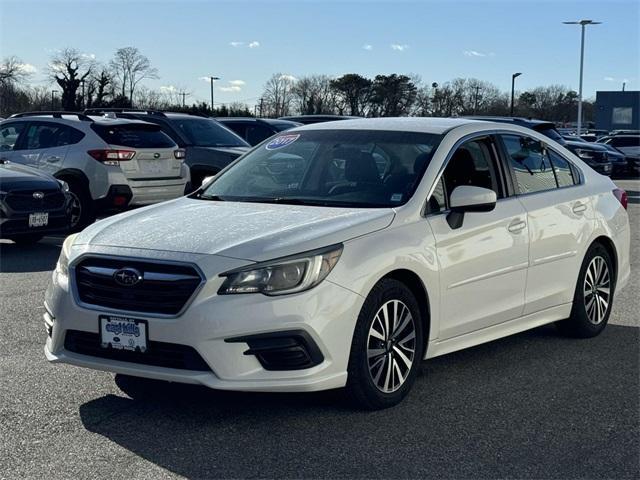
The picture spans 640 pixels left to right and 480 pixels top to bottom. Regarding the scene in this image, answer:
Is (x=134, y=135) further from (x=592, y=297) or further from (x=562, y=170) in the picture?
(x=592, y=297)

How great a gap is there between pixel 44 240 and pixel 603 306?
8.00 metres

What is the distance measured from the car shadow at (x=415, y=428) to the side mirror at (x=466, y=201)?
996 mm

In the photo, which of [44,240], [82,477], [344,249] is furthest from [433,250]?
[44,240]

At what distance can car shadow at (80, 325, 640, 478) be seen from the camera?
416cm

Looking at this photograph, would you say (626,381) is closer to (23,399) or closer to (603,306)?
(603,306)

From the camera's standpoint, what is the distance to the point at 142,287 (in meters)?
4.55

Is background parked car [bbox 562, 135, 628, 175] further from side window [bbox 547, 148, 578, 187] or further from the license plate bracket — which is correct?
the license plate bracket

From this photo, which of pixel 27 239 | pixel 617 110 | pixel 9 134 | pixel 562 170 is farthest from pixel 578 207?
pixel 617 110

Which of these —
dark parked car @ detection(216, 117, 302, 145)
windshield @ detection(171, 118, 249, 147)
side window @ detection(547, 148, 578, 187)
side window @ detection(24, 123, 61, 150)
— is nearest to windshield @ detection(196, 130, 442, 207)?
side window @ detection(547, 148, 578, 187)

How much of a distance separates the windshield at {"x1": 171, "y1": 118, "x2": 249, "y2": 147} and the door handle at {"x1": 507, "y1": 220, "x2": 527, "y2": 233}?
10077 mm

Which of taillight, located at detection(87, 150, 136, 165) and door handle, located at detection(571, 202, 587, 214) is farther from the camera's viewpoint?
taillight, located at detection(87, 150, 136, 165)

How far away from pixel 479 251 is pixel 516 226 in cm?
52

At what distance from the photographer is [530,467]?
4176 millimetres

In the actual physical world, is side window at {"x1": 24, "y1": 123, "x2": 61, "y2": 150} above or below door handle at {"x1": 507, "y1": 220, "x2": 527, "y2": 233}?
above
